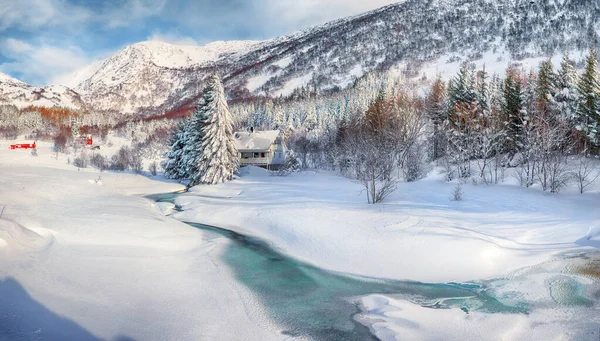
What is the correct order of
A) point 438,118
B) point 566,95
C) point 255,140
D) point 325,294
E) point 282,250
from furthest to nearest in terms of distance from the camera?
point 255,140
point 438,118
point 566,95
point 282,250
point 325,294

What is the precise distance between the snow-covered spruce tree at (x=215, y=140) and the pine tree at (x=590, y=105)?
35.5 meters

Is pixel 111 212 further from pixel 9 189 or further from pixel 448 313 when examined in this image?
pixel 448 313

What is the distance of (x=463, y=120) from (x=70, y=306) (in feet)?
133

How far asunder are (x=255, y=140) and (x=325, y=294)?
47066 mm

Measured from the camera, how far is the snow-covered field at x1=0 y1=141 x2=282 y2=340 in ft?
26.6

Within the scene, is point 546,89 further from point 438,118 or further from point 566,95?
point 438,118

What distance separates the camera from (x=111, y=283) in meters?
10.5

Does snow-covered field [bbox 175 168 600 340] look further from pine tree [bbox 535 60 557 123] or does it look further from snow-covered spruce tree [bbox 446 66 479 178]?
pine tree [bbox 535 60 557 123]

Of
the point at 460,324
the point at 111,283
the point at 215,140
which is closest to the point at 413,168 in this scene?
the point at 215,140

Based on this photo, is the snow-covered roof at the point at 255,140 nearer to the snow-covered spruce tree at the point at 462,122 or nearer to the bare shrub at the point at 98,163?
the bare shrub at the point at 98,163

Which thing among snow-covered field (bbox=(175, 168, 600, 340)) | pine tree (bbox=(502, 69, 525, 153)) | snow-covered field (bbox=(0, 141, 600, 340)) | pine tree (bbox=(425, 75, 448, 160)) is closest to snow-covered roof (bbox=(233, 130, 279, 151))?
pine tree (bbox=(425, 75, 448, 160))

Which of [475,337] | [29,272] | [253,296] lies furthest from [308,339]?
[29,272]

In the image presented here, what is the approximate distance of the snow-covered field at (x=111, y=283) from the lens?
8.10m

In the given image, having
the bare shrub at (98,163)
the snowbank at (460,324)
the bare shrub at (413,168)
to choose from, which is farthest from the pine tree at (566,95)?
the bare shrub at (98,163)
